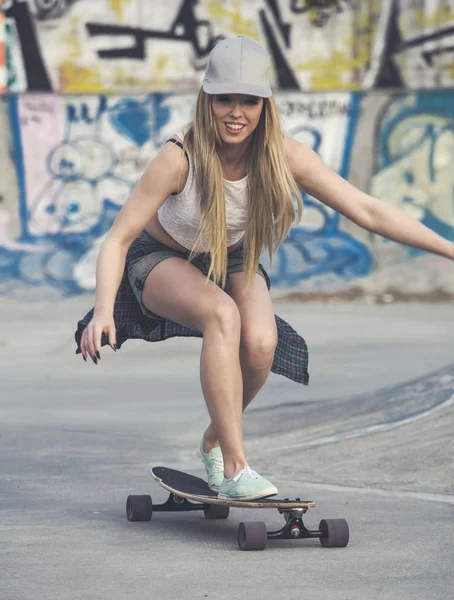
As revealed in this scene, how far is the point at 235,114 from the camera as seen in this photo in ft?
14.3

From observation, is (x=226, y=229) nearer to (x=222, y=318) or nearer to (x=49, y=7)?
(x=222, y=318)

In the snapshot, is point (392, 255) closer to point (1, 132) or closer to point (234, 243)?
point (1, 132)

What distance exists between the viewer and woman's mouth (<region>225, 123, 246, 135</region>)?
14.3ft

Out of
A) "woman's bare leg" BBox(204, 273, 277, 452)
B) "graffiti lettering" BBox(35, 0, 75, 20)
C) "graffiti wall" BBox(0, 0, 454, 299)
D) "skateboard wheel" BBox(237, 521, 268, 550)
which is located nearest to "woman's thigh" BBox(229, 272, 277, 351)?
"woman's bare leg" BBox(204, 273, 277, 452)

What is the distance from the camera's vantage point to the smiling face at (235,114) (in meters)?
4.35

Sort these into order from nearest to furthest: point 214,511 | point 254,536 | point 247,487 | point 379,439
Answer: point 254,536 < point 247,487 < point 214,511 < point 379,439

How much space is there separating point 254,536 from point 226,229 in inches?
42.6

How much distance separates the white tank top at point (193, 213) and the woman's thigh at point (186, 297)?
0.10 metres

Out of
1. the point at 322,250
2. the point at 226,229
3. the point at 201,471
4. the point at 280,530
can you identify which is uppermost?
the point at 226,229

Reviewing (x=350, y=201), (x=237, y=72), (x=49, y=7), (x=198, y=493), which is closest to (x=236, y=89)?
(x=237, y=72)

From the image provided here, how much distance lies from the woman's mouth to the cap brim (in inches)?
4.3

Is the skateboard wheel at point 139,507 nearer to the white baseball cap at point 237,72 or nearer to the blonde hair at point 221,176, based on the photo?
the blonde hair at point 221,176

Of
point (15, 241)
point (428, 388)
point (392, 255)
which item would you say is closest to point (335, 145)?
point (392, 255)

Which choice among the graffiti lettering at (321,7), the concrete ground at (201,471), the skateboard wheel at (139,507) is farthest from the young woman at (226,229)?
the graffiti lettering at (321,7)
